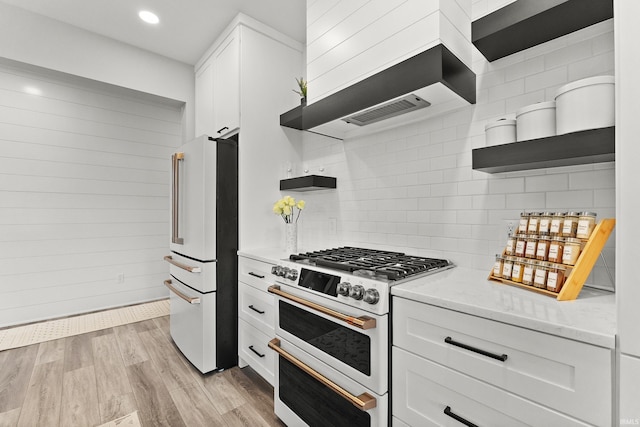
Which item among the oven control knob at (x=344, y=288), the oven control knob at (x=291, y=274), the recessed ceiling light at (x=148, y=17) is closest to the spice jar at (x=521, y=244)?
the oven control knob at (x=344, y=288)

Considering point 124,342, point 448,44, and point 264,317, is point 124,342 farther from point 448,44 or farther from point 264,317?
point 448,44

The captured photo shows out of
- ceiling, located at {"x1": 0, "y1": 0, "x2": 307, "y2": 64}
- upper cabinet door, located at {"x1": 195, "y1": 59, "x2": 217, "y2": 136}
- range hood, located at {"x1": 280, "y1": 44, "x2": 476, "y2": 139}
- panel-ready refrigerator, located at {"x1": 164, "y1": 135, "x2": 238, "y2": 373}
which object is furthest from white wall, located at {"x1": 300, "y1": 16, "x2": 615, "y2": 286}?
upper cabinet door, located at {"x1": 195, "y1": 59, "x2": 217, "y2": 136}

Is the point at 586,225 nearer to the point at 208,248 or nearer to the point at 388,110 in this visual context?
the point at 388,110

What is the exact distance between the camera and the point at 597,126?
41.9 inches

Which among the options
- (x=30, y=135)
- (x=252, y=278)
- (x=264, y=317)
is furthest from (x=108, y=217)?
(x=264, y=317)

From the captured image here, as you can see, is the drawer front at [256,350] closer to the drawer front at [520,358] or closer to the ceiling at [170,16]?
the drawer front at [520,358]

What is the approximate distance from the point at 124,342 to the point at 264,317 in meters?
1.73

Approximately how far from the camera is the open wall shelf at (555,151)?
1039 mm

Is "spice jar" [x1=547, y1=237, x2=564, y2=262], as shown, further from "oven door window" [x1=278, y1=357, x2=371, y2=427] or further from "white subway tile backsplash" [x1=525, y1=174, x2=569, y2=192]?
"oven door window" [x1=278, y1=357, x2=371, y2=427]

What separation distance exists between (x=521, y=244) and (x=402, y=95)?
91cm

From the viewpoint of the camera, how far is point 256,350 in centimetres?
220

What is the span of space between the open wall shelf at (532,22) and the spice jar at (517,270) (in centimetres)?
104

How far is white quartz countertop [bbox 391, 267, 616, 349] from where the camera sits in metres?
0.81

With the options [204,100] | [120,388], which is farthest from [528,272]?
[204,100]
